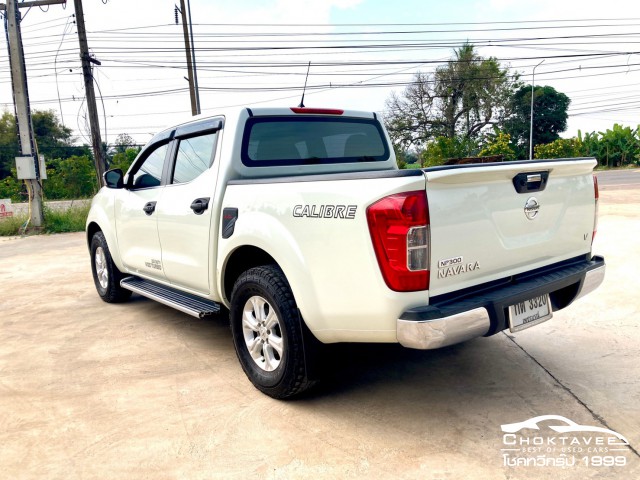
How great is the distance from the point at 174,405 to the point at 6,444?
0.91 m

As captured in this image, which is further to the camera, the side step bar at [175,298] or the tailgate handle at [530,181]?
the side step bar at [175,298]

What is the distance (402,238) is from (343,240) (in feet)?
1.09

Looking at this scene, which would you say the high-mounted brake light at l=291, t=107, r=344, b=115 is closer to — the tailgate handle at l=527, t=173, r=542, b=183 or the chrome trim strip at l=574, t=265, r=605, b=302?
the tailgate handle at l=527, t=173, r=542, b=183

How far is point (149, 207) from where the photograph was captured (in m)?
4.47

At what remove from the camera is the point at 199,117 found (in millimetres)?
4113

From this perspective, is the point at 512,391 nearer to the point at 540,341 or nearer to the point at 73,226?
the point at 540,341

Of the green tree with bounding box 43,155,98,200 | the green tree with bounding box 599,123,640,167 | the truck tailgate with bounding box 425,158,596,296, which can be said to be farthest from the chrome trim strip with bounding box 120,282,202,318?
the green tree with bounding box 599,123,640,167

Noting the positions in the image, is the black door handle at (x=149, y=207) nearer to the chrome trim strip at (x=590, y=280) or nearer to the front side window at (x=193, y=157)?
the front side window at (x=193, y=157)

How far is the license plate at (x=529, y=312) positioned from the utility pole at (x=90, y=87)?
15.0 meters

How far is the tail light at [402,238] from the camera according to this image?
245cm

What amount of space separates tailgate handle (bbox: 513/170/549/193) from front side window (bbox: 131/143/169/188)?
9.82 ft

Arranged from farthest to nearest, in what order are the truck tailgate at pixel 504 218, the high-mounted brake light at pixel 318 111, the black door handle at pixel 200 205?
the high-mounted brake light at pixel 318 111, the black door handle at pixel 200 205, the truck tailgate at pixel 504 218

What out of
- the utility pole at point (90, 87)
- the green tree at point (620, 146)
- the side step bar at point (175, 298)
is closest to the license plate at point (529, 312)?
the side step bar at point (175, 298)

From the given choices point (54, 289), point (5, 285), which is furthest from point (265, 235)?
point (5, 285)
